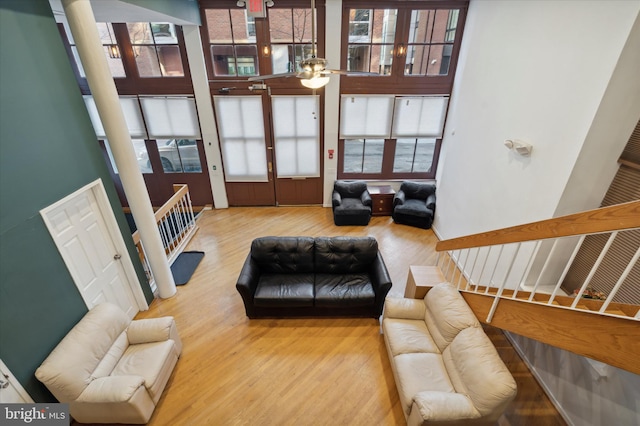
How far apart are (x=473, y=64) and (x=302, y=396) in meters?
5.50

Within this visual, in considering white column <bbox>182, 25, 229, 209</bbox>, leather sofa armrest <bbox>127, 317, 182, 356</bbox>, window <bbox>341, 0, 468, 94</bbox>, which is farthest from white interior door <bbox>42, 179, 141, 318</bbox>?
window <bbox>341, 0, 468, 94</bbox>

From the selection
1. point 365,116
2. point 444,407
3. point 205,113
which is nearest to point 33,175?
point 205,113

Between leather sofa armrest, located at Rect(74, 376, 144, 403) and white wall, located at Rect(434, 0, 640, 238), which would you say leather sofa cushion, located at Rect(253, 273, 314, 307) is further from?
white wall, located at Rect(434, 0, 640, 238)

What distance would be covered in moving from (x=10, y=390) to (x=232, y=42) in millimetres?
5900

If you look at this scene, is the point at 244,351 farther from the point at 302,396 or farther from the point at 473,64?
the point at 473,64

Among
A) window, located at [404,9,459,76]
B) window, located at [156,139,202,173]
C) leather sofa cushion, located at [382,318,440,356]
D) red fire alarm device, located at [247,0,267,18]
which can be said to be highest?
red fire alarm device, located at [247,0,267,18]

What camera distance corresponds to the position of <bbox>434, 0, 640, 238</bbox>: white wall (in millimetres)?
2721

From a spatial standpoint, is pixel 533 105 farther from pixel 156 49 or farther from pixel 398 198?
pixel 156 49

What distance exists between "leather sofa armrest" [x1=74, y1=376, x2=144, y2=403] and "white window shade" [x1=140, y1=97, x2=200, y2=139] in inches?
194

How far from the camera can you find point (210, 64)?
226 inches

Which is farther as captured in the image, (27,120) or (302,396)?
(302,396)

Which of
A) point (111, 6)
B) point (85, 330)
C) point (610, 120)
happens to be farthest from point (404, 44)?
point (85, 330)

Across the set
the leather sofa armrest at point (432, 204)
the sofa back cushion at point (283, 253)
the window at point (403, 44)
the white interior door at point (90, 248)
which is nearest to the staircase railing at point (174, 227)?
the white interior door at point (90, 248)

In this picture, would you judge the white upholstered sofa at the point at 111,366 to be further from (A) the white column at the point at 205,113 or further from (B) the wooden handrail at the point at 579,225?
(A) the white column at the point at 205,113
